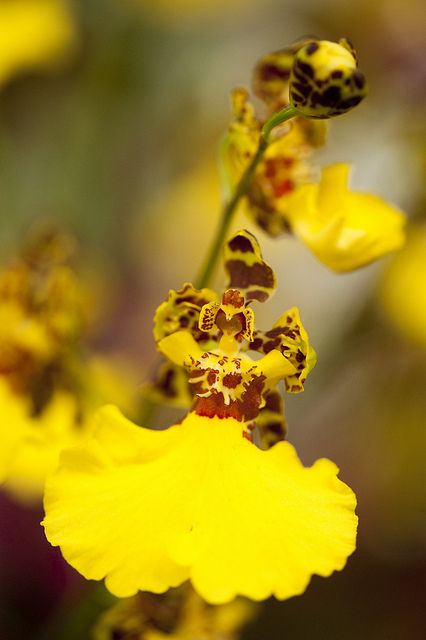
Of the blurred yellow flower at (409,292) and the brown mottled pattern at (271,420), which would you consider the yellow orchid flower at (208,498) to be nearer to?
the brown mottled pattern at (271,420)

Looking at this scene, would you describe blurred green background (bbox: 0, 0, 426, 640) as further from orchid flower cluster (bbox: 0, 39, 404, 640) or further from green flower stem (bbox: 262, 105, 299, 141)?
green flower stem (bbox: 262, 105, 299, 141)

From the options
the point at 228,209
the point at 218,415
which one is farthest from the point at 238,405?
the point at 228,209

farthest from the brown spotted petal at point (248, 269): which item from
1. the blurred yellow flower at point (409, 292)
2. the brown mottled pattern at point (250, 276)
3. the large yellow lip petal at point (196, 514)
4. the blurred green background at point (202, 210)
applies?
the blurred yellow flower at point (409, 292)

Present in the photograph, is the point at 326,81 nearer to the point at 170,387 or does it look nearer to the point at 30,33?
the point at 170,387

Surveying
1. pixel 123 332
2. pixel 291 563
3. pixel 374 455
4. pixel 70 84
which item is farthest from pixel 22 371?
pixel 123 332

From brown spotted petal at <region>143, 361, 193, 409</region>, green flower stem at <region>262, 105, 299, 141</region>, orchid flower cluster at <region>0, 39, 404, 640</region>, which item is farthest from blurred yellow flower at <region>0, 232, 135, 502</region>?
green flower stem at <region>262, 105, 299, 141</region>

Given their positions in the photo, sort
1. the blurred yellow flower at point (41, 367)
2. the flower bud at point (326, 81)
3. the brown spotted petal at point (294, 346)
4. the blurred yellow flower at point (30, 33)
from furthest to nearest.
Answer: the blurred yellow flower at point (30, 33), the blurred yellow flower at point (41, 367), the brown spotted petal at point (294, 346), the flower bud at point (326, 81)

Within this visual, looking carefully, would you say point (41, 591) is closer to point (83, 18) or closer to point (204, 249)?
point (204, 249)
